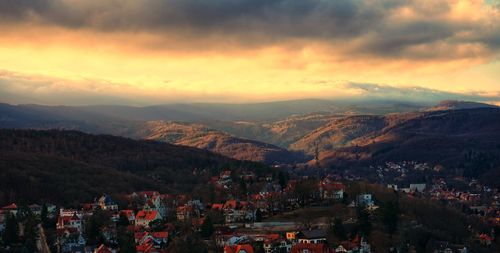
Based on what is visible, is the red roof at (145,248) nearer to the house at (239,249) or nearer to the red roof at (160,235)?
the red roof at (160,235)

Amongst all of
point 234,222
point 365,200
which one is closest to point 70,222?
point 234,222

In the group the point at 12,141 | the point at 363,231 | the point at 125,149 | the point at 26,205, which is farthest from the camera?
the point at 125,149

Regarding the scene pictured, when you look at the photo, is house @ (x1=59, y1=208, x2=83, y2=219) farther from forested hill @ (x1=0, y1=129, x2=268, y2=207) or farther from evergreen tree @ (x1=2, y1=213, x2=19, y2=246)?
forested hill @ (x1=0, y1=129, x2=268, y2=207)

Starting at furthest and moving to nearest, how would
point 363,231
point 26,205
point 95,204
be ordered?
1. point 95,204
2. point 26,205
3. point 363,231

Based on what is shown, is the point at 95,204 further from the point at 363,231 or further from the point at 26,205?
the point at 363,231

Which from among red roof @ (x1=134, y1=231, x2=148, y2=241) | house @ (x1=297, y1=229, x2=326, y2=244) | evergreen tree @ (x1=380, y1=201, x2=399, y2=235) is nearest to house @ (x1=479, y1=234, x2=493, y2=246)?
evergreen tree @ (x1=380, y1=201, x2=399, y2=235)

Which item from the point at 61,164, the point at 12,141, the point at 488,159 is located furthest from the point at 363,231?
the point at 488,159
